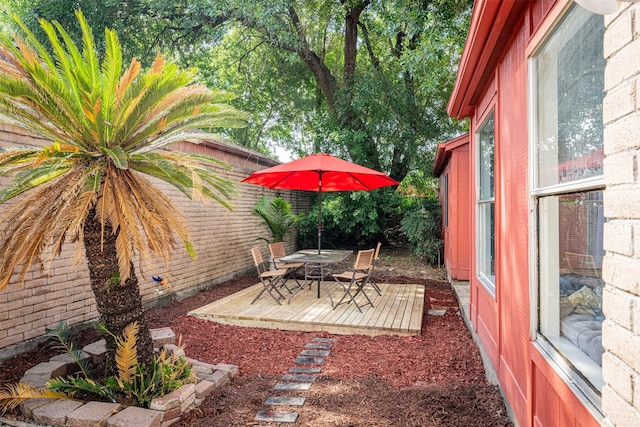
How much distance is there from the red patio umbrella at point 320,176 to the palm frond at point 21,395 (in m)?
4.04

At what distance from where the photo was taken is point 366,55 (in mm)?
16484

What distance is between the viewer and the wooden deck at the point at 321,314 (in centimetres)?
535

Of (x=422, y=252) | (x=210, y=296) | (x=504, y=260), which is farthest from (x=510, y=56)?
(x=422, y=252)

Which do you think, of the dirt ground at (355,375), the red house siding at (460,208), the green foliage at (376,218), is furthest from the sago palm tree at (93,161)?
the green foliage at (376,218)

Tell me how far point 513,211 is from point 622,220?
5.92 ft

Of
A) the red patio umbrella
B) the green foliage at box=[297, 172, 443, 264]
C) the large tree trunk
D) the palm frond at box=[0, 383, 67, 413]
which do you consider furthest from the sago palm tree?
the green foliage at box=[297, 172, 443, 264]

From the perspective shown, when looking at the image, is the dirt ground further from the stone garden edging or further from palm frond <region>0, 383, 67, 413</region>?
palm frond <region>0, 383, 67, 413</region>

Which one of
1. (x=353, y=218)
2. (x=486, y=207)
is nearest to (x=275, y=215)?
(x=353, y=218)

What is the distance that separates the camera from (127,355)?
3129 millimetres

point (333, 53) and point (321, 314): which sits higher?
point (333, 53)

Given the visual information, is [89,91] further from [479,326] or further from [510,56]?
[479,326]

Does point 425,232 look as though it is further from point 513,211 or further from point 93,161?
point 93,161

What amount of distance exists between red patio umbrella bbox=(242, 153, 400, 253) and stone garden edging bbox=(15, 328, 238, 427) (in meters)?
3.48

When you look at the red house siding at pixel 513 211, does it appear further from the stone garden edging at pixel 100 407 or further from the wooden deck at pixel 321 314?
the stone garden edging at pixel 100 407
